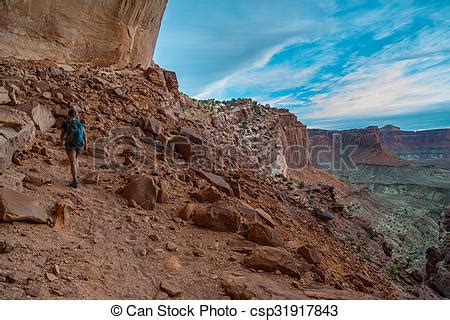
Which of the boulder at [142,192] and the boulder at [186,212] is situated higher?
the boulder at [142,192]

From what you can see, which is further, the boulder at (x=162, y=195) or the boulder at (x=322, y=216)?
the boulder at (x=322, y=216)

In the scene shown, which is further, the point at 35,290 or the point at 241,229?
the point at 241,229

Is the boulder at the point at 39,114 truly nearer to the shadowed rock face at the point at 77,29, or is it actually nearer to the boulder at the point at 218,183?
the boulder at the point at 218,183

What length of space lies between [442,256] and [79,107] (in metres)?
15.3

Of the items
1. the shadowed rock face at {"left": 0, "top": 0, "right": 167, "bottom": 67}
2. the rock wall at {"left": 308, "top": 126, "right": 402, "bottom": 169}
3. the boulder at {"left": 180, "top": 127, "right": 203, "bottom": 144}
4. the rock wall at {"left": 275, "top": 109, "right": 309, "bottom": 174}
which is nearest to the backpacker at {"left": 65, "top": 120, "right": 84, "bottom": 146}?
the boulder at {"left": 180, "top": 127, "right": 203, "bottom": 144}

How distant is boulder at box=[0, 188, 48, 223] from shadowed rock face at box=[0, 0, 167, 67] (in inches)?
294

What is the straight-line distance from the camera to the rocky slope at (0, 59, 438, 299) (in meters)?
3.23

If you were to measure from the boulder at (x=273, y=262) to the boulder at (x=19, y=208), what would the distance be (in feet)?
9.13

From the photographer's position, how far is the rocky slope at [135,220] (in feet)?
10.6

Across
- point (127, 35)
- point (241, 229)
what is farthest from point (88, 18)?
point (241, 229)

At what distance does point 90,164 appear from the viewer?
6027mm

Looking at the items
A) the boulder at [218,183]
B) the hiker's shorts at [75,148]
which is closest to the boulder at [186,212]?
the boulder at [218,183]

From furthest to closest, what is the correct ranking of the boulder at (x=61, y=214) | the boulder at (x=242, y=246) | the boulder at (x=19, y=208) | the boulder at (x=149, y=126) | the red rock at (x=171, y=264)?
the boulder at (x=149, y=126)
the boulder at (x=242, y=246)
the boulder at (x=61, y=214)
the red rock at (x=171, y=264)
the boulder at (x=19, y=208)
